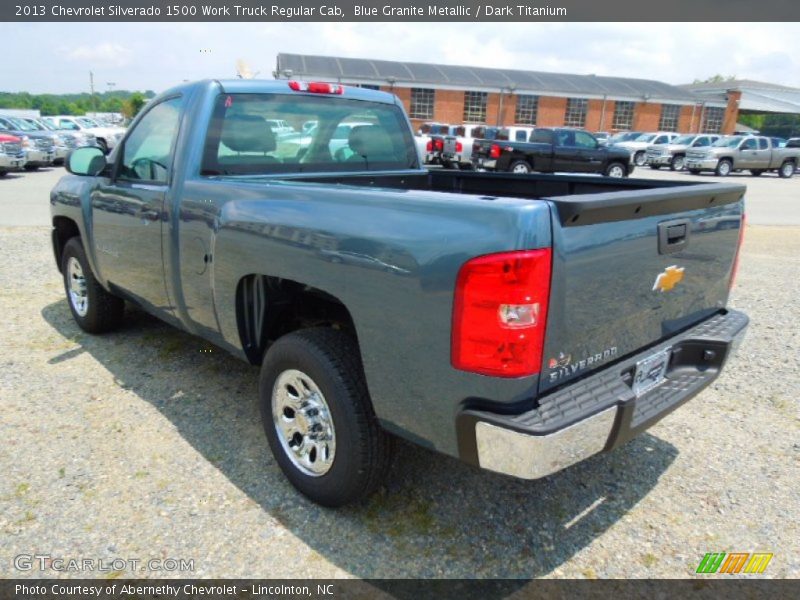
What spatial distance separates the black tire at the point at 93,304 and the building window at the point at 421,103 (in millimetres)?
41410

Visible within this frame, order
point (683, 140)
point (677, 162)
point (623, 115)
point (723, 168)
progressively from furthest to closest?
point (623, 115)
point (683, 140)
point (677, 162)
point (723, 168)

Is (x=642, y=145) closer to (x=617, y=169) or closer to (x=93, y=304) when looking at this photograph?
(x=617, y=169)

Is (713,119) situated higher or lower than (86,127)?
higher

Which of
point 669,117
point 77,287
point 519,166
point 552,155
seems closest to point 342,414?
point 77,287

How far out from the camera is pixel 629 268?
7.47ft

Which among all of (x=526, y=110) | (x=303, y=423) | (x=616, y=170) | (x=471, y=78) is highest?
(x=471, y=78)

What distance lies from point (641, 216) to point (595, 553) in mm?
1429

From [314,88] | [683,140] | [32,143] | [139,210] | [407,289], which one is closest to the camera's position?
[407,289]

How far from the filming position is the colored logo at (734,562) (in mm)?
2434

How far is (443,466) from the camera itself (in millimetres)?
3160

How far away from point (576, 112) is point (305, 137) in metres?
48.0

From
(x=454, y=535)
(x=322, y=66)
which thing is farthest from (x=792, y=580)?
(x=322, y=66)

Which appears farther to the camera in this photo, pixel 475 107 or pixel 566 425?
pixel 475 107

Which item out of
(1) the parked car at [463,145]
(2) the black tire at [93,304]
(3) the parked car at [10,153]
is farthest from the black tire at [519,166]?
(2) the black tire at [93,304]
